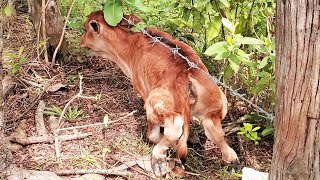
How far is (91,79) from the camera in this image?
6562 millimetres

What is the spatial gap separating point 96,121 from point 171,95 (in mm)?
1254

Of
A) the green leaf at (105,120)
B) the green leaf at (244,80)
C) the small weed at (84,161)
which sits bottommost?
the small weed at (84,161)

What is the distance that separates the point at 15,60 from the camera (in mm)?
6590

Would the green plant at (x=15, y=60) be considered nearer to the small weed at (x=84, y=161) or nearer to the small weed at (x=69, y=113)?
the small weed at (x=69, y=113)

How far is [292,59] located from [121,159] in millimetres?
2719

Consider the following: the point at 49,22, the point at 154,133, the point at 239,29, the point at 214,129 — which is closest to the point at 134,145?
the point at 154,133

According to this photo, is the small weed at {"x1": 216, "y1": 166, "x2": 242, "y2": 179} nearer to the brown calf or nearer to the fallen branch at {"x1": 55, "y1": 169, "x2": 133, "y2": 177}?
the brown calf

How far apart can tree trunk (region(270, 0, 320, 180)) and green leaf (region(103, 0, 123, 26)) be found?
2.71 metres

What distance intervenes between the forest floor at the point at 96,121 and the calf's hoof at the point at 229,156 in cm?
6

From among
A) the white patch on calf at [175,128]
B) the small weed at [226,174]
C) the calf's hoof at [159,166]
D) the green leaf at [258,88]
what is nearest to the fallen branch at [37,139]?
the calf's hoof at [159,166]

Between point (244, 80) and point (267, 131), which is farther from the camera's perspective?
point (244, 80)

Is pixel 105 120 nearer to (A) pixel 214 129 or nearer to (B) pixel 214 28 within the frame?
(A) pixel 214 129

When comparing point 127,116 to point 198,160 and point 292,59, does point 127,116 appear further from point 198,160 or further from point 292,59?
point 292,59

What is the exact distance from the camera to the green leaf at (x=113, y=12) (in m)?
5.38
